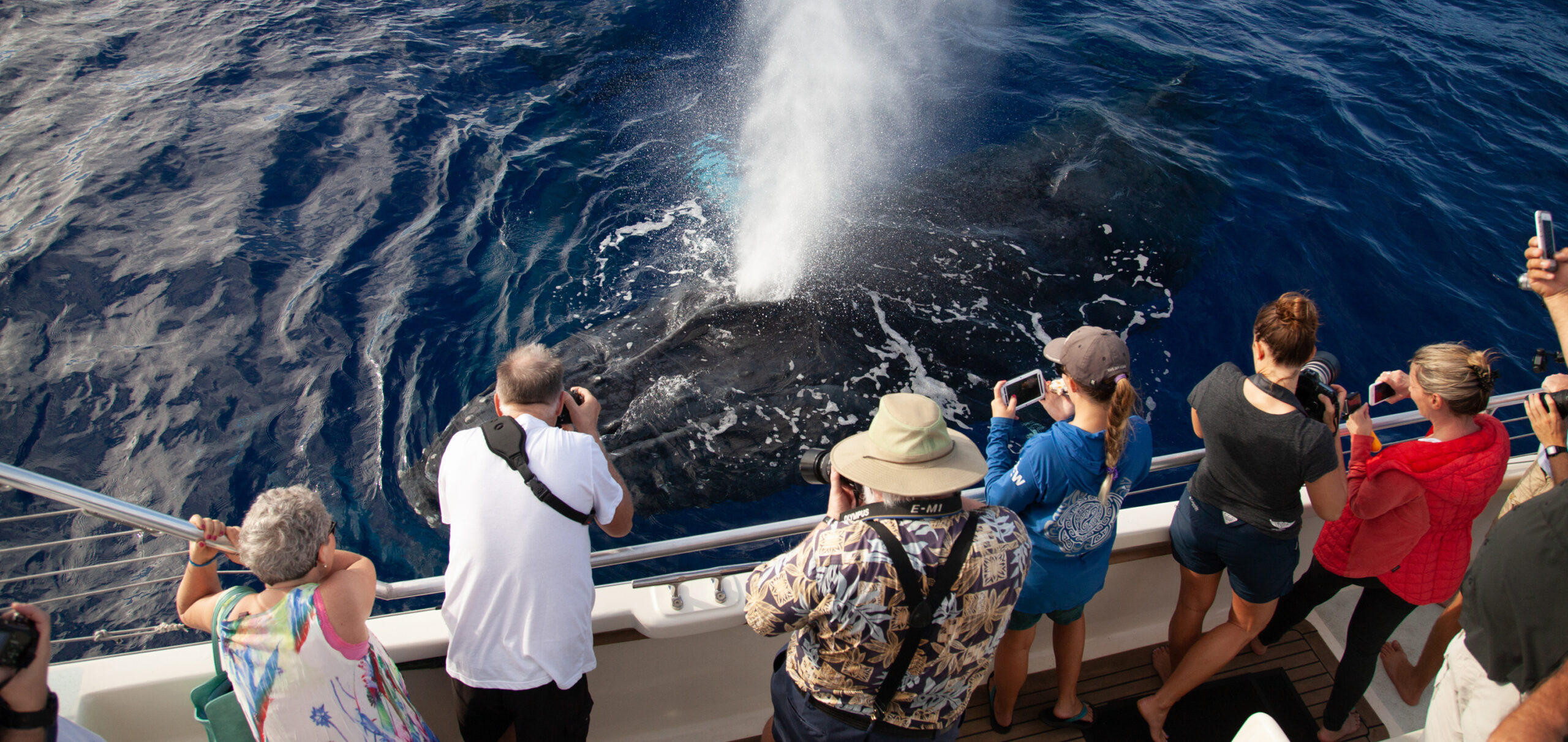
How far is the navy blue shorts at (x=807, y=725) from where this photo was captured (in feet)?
8.54

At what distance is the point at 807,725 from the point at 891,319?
5.12m

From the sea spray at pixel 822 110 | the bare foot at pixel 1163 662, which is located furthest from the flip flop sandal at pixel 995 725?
the sea spray at pixel 822 110

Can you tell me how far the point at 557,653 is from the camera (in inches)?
116

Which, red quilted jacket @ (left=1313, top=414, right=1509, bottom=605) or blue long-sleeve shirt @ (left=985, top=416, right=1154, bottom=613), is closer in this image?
blue long-sleeve shirt @ (left=985, top=416, right=1154, bottom=613)

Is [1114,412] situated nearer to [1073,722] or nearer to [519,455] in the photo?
[1073,722]

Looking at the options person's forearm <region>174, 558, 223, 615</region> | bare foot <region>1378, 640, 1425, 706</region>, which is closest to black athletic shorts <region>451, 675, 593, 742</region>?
person's forearm <region>174, 558, 223, 615</region>

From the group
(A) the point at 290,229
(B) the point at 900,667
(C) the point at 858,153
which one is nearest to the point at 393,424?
(A) the point at 290,229

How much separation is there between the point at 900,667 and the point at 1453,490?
2.65 m

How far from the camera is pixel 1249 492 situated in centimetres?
337

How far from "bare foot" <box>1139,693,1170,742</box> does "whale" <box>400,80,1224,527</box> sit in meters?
3.05

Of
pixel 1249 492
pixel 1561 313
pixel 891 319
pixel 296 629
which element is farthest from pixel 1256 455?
pixel 891 319

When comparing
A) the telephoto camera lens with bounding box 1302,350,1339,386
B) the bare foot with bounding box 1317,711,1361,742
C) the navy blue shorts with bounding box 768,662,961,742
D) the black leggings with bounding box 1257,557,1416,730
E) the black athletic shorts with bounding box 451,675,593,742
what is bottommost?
the bare foot with bounding box 1317,711,1361,742

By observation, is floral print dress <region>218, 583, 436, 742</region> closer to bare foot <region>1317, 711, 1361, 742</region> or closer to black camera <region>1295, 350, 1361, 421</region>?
black camera <region>1295, 350, 1361, 421</region>

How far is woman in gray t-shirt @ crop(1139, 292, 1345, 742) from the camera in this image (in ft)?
10.4
